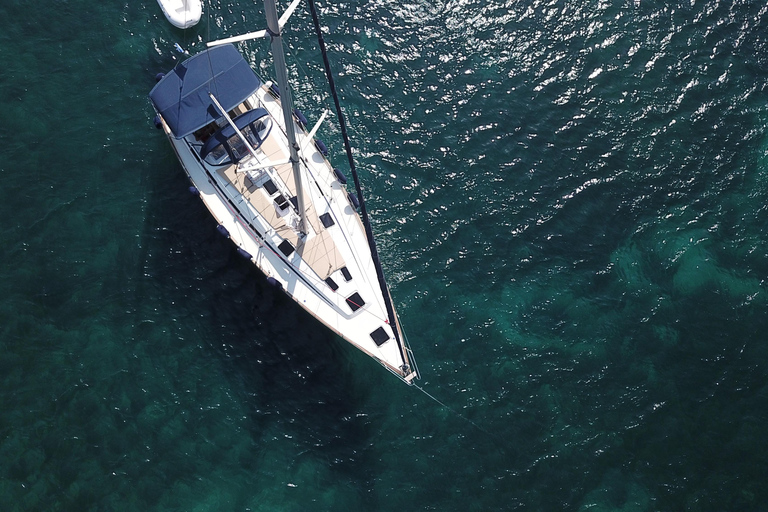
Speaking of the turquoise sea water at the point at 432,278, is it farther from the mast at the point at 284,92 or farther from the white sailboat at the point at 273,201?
the mast at the point at 284,92

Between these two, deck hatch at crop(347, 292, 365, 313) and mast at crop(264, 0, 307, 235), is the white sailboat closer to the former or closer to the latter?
deck hatch at crop(347, 292, 365, 313)

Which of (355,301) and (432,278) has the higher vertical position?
(432,278)

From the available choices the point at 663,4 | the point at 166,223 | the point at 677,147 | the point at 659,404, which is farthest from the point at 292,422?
the point at 663,4

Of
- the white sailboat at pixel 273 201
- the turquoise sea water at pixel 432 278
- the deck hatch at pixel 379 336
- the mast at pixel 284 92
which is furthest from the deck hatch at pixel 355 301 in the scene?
the mast at pixel 284 92

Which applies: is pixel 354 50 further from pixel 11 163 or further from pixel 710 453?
pixel 710 453

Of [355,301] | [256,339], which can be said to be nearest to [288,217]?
[355,301]

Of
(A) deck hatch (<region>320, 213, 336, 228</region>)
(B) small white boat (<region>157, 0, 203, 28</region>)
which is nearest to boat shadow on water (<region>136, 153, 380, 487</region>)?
(A) deck hatch (<region>320, 213, 336, 228</region>)

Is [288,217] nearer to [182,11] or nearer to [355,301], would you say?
[355,301]
